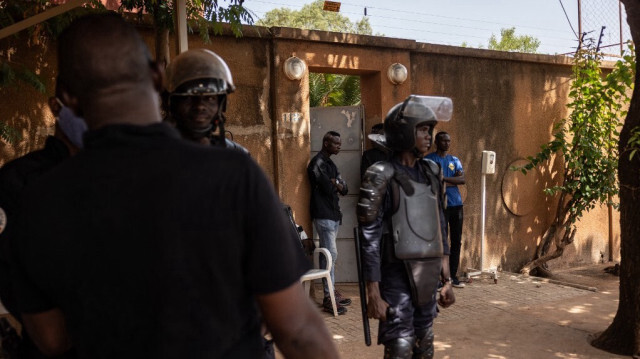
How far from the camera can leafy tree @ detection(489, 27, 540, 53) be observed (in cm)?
5379

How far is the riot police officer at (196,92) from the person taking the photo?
2662 millimetres

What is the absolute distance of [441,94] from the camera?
7906mm

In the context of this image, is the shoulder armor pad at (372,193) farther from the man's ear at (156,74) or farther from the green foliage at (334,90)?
the green foliage at (334,90)

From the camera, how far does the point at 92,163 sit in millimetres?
1130

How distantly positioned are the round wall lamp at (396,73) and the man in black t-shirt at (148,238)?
639 centimetres

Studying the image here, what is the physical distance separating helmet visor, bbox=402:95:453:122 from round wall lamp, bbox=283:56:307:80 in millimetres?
3370

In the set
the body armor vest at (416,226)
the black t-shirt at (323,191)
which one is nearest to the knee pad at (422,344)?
the body armor vest at (416,226)

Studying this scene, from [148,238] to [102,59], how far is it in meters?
0.40

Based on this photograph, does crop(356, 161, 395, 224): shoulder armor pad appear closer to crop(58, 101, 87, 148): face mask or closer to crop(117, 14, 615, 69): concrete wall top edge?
crop(58, 101, 87, 148): face mask

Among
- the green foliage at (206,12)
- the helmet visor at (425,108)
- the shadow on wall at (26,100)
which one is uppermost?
the green foliage at (206,12)

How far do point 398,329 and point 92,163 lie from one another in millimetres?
2486

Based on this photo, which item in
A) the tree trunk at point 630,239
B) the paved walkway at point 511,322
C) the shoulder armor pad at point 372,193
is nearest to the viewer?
the shoulder armor pad at point 372,193

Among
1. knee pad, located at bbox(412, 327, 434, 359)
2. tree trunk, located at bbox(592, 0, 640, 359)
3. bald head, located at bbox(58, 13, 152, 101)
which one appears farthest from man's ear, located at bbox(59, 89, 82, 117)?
tree trunk, located at bbox(592, 0, 640, 359)

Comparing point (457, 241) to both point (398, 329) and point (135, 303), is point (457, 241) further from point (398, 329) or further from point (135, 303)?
point (135, 303)
